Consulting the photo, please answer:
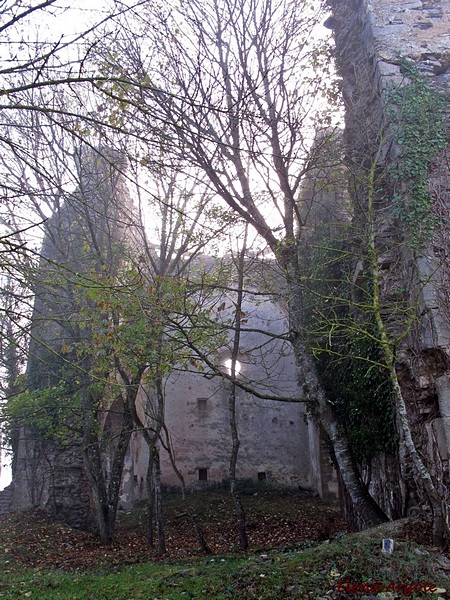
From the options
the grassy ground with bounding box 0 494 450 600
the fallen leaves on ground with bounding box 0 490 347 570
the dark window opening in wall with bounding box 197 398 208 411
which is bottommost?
the fallen leaves on ground with bounding box 0 490 347 570

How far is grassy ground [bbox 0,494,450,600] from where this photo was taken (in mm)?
4570

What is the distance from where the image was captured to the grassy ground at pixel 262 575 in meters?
4.57

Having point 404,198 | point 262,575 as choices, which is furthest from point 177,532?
Answer: point 404,198

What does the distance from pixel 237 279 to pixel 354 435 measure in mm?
3779

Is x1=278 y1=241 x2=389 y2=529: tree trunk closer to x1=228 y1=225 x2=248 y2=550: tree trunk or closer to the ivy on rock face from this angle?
x1=228 y1=225 x2=248 y2=550: tree trunk

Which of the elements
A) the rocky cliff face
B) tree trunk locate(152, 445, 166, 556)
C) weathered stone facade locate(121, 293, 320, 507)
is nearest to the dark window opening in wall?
weathered stone facade locate(121, 293, 320, 507)

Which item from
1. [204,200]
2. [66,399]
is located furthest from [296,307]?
[66,399]

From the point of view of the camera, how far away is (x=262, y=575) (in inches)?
203

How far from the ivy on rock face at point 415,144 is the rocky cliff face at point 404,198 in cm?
3

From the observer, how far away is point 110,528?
33.6ft

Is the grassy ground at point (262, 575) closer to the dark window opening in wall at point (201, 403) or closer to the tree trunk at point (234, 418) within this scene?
the tree trunk at point (234, 418)

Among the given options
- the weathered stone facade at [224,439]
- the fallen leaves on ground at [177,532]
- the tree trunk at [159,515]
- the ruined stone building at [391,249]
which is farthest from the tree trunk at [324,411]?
the weathered stone facade at [224,439]

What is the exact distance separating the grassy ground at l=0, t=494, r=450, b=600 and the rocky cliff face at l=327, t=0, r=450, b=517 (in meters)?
1.36

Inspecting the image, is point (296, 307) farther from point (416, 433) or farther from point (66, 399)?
point (66, 399)
